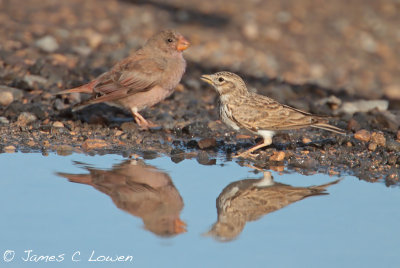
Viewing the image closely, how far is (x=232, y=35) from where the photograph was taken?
1224 cm

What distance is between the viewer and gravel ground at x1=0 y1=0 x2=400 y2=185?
685 centimetres

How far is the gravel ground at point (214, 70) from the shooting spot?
685cm

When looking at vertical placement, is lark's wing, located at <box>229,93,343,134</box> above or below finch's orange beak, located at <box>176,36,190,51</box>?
below

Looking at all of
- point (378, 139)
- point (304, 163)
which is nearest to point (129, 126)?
point (304, 163)

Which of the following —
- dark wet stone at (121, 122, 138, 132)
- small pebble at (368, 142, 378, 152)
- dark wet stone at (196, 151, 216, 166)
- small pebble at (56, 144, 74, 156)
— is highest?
small pebble at (368, 142, 378, 152)

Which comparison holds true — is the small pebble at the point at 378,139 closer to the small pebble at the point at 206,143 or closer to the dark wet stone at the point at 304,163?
the dark wet stone at the point at 304,163

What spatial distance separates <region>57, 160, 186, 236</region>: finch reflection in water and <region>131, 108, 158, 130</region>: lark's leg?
144 cm

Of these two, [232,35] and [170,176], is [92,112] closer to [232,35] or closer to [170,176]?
[170,176]

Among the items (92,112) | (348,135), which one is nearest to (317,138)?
(348,135)

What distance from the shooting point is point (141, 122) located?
309 inches

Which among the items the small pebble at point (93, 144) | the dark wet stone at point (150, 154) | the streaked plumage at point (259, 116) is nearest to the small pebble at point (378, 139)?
the streaked plumage at point (259, 116)

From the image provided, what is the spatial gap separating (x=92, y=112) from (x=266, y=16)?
591cm

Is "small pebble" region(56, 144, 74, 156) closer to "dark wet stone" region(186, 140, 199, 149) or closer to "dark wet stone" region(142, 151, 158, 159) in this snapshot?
"dark wet stone" region(142, 151, 158, 159)

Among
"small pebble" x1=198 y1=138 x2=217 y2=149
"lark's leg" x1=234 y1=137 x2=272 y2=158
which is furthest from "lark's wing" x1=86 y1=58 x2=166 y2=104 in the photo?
"lark's leg" x1=234 y1=137 x2=272 y2=158
